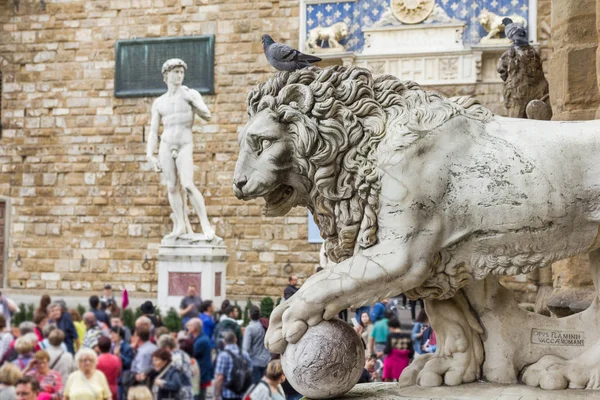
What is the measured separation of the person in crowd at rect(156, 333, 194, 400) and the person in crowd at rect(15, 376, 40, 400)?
3.57 ft

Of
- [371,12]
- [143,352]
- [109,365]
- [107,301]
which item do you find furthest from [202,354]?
[371,12]

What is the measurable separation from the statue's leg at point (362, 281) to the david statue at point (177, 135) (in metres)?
9.92

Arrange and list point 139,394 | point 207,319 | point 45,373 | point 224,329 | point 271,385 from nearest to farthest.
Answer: point 271,385
point 139,394
point 45,373
point 224,329
point 207,319

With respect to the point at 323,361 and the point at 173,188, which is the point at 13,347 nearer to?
the point at 323,361

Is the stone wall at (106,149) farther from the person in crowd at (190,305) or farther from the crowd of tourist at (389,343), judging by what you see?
the crowd of tourist at (389,343)

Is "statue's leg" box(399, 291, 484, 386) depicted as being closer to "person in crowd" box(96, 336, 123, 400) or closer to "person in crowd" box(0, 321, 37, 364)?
"person in crowd" box(96, 336, 123, 400)

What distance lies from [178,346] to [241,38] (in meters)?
10.0

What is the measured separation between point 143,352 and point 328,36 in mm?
9716

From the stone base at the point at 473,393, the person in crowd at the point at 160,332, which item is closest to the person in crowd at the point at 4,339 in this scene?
the person in crowd at the point at 160,332

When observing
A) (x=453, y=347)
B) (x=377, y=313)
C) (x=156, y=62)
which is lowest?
(x=377, y=313)

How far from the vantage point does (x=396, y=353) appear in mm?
6516

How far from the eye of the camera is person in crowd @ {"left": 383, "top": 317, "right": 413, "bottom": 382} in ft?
20.8

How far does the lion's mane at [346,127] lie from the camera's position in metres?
2.31

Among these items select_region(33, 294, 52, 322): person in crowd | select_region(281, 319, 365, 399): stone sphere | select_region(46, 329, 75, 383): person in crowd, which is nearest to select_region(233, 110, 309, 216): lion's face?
select_region(281, 319, 365, 399): stone sphere
